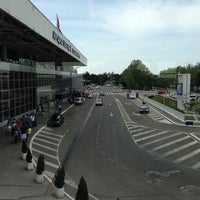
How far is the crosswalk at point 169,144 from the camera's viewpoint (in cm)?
2298

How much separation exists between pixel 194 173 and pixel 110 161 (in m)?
4.93

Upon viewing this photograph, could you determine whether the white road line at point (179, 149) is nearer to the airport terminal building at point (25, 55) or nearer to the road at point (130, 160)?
the road at point (130, 160)

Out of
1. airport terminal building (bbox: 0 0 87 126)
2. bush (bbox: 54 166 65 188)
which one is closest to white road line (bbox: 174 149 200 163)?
bush (bbox: 54 166 65 188)

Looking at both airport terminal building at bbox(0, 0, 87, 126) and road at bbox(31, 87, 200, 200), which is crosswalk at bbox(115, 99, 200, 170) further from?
airport terminal building at bbox(0, 0, 87, 126)

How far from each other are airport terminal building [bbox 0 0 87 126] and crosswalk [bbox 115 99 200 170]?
11.2 m

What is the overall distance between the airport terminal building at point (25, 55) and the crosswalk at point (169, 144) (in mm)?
11239

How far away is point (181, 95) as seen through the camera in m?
54.3

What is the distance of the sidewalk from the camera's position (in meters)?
14.9

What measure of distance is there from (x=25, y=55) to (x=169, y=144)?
87.0 ft

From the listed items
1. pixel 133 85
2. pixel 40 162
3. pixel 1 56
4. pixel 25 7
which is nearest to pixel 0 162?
pixel 40 162

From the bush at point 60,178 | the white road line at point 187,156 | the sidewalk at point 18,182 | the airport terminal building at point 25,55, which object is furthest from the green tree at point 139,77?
the bush at point 60,178

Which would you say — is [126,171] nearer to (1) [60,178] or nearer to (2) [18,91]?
(1) [60,178]

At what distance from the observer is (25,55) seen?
1884 inches

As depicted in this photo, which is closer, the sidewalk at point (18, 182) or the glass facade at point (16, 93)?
the sidewalk at point (18, 182)
